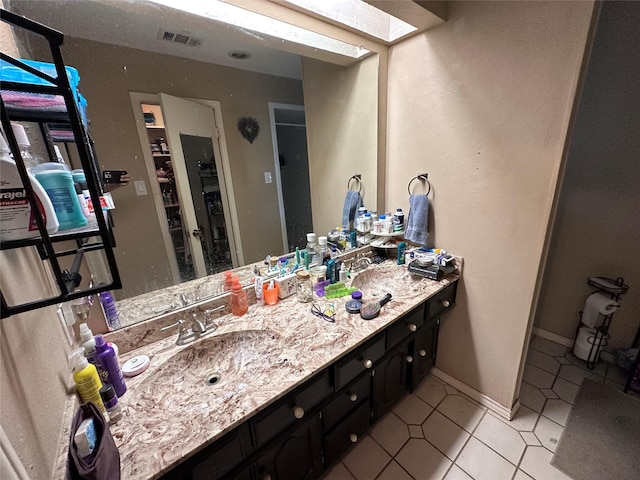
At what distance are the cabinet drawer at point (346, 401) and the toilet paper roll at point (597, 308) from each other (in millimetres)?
1667

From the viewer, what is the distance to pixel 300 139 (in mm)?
1433

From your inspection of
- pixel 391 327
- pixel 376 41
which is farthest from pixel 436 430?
pixel 376 41

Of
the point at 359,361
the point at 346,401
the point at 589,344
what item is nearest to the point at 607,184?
the point at 589,344

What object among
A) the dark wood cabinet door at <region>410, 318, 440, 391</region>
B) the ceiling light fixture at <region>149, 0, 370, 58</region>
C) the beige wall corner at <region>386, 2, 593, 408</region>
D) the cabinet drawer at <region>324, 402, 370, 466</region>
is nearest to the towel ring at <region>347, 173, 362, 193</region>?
the beige wall corner at <region>386, 2, 593, 408</region>

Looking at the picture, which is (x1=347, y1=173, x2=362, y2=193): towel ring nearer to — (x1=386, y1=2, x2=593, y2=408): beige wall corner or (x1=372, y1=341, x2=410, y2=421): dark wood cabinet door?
(x1=386, y1=2, x2=593, y2=408): beige wall corner

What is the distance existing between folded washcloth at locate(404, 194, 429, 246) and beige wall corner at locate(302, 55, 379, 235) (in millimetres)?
255

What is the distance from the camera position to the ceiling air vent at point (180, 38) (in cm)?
93

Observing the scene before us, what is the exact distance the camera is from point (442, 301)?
4.75ft

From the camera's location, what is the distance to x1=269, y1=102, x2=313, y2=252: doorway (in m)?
1.32

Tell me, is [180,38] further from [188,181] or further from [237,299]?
[237,299]

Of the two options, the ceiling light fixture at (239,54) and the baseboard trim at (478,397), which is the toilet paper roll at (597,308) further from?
the ceiling light fixture at (239,54)

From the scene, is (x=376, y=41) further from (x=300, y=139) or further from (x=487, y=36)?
(x=300, y=139)

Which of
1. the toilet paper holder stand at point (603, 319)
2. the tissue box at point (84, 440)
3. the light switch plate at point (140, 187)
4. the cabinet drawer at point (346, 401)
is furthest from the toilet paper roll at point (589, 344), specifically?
the light switch plate at point (140, 187)

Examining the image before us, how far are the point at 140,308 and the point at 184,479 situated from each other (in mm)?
606
